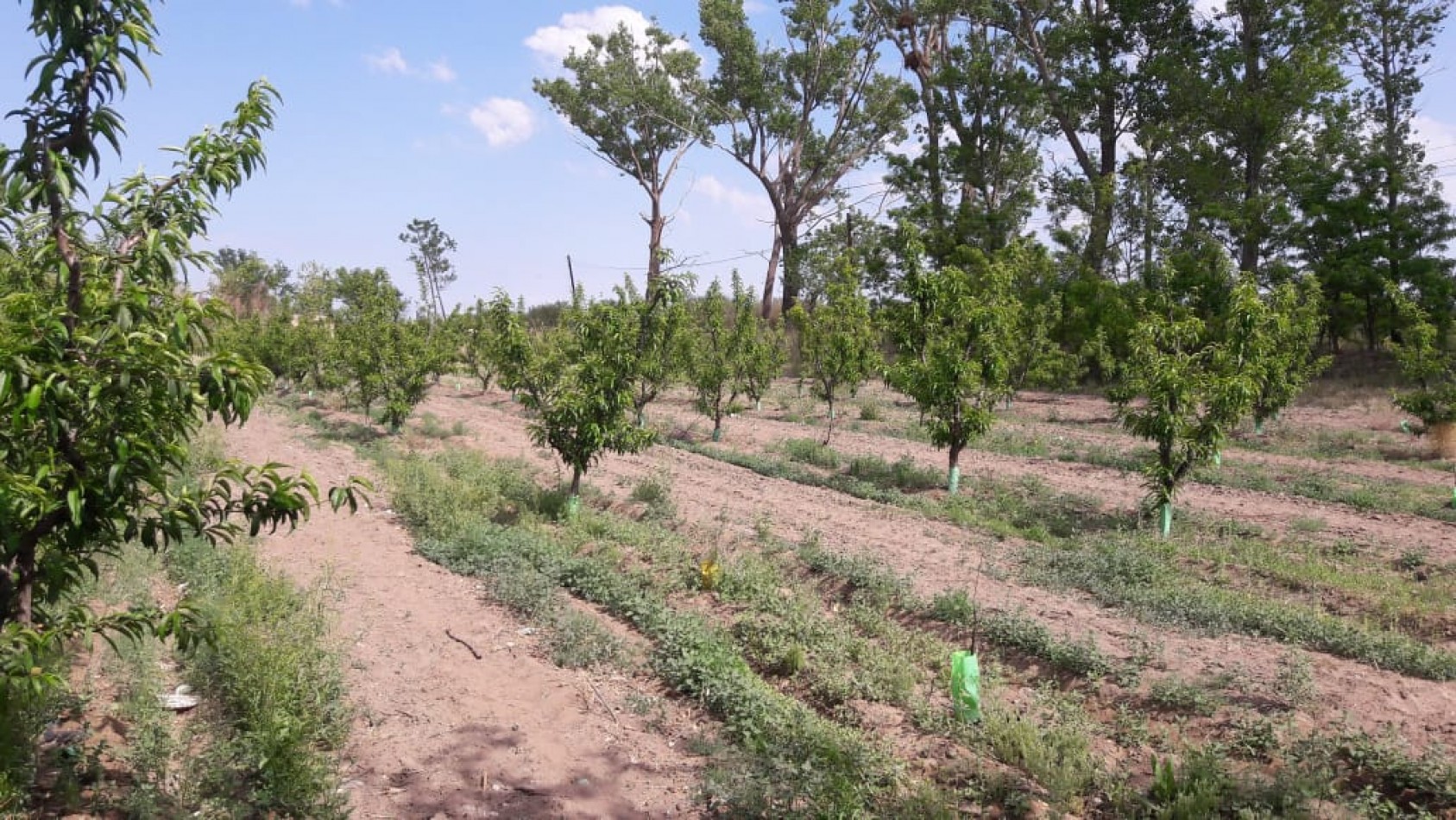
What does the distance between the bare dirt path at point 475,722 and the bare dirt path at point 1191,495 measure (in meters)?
9.27

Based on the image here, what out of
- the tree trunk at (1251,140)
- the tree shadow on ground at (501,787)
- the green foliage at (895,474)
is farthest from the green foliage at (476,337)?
the tree trunk at (1251,140)

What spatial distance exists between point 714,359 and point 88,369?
54.5 ft

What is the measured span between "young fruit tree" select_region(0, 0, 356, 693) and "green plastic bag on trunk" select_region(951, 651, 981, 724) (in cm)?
416

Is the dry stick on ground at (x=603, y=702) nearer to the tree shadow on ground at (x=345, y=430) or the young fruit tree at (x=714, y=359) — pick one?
the tree shadow on ground at (x=345, y=430)

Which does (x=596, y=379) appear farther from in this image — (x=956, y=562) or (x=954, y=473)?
(x=954, y=473)

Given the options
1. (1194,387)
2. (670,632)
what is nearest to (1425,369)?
(1194,387)

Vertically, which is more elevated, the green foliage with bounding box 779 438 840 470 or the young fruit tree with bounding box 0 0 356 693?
the young fruit tree with bounding box 0 0 356 693

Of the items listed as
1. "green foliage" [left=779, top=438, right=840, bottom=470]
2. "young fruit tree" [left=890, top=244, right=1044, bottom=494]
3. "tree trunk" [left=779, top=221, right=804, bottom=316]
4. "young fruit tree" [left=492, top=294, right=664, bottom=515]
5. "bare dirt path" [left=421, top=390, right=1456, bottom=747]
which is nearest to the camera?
"bare dirt path" [left=421, top=390, right=1456, bottom=747]

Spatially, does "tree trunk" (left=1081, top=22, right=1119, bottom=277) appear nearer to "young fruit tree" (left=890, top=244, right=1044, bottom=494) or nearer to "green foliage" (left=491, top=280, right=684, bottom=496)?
"young fruit tree" (left=890, top=244, right=1044, bottom=494)

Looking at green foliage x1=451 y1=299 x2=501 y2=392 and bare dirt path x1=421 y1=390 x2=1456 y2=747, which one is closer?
bare dirt path x1=421 y1=390 x2=1456 y2=747

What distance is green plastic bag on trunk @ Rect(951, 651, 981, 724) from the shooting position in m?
5.65

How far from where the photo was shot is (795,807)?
4789mm

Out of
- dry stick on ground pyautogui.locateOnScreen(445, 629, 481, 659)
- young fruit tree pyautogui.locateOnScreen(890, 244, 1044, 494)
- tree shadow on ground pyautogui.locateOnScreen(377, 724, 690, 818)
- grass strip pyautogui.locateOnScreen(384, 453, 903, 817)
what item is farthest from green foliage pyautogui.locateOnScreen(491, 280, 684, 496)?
tree shadow on ground pyautogui.locateOnScreen(377, 724, 690, 818)

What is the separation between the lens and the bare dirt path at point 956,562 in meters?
5.62
